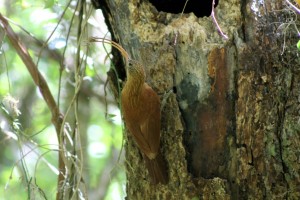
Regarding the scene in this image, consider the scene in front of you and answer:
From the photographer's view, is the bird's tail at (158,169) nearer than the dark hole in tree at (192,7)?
Yes

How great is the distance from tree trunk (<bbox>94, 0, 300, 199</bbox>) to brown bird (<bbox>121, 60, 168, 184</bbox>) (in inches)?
3.4

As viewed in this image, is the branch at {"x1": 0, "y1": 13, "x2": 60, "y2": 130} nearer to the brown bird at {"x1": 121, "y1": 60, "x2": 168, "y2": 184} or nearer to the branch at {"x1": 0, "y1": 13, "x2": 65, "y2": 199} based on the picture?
the branch at {"x1": 0, "y1": 13, "x2": 65, "y2": 199}

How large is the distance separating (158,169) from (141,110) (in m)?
0.23

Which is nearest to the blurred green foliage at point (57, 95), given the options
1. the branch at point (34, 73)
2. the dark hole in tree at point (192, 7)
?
the branch at point (34, 73)

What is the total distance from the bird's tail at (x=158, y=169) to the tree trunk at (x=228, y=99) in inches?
1.0

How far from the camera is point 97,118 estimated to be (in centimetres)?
404

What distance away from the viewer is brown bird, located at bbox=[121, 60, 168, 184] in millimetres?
2066

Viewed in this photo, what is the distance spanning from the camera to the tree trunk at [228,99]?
2086 millimetres

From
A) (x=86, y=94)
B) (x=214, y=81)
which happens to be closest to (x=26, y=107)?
(x=86, y=94)

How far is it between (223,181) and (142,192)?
1.06 feet

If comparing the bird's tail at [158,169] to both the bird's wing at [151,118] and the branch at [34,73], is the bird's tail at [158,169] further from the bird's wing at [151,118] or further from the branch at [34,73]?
the branch at [34,73]

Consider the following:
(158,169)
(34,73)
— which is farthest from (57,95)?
(158,169)

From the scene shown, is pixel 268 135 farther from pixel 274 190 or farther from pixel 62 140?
pixel 62 140

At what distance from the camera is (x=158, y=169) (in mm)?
2135
